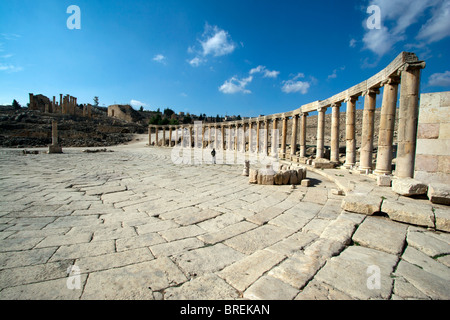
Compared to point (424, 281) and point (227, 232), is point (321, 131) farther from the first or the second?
point (424, 281)

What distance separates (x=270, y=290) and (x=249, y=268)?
44 centimetres

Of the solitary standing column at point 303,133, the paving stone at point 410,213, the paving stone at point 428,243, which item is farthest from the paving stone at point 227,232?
the solitary standing column at point 303,133

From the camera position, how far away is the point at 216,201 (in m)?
5.25

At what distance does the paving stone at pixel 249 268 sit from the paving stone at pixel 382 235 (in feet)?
4.40

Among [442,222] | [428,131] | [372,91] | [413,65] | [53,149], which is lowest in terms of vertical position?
[442,222]

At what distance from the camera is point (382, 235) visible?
10.1 feet

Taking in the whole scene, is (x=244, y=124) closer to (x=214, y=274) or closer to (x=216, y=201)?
(x=216, y=201)

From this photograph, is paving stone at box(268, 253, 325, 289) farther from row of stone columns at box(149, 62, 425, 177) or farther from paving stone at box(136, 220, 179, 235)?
row of stone columns at box(149, 62, 425, 177)

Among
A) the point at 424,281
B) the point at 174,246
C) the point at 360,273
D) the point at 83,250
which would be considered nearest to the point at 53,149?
the point at 83,250

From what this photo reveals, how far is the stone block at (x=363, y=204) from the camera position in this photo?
3.87 meters

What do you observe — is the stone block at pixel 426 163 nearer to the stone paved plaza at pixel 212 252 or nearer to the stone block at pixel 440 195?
the stone block at pixel 440 195

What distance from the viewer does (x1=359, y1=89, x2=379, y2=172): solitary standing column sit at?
338 inches

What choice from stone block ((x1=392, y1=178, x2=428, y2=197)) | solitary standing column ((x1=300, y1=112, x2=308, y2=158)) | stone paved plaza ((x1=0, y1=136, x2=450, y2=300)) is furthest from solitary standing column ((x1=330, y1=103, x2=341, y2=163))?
stone paved plaza ((x1=0, y1=136, x2=450, y2=300))

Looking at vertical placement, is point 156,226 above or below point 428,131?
below
